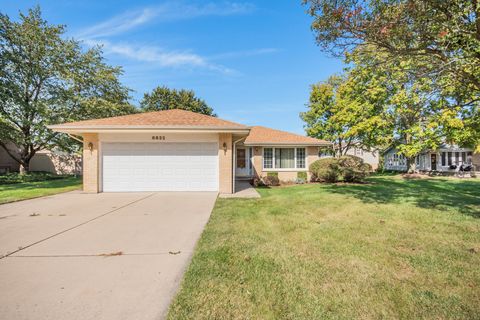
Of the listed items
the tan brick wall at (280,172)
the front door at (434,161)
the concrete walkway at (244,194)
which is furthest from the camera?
the front door at (434,161)

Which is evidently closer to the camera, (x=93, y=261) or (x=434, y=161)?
(x=93, y=261)

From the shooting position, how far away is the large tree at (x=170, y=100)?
92.1 feet

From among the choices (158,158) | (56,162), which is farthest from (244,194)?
(56,162)

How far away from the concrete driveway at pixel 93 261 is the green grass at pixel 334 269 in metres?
0.40

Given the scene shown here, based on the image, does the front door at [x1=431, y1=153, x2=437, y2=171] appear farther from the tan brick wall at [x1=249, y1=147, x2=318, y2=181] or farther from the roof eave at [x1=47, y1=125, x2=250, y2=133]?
the roof eave at [x1=47, y1=125, x2=250, y2=133]

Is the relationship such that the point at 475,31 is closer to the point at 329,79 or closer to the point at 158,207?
the point at 158,207

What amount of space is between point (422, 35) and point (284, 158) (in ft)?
35.2

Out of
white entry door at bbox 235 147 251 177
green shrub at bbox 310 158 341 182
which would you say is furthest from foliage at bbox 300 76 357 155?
white entry door at bbox 235 147 251 177

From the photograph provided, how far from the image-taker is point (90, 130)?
400 inches

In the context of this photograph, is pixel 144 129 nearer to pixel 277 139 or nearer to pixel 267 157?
pixel 267 157

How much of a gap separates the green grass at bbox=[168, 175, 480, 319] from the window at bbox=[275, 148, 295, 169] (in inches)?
388

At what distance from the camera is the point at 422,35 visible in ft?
18.5

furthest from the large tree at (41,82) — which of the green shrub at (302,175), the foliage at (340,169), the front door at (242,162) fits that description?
the foliage at (340,169)

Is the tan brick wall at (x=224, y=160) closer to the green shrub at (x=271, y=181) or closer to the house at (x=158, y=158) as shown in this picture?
the house at (x=158, y=158)
